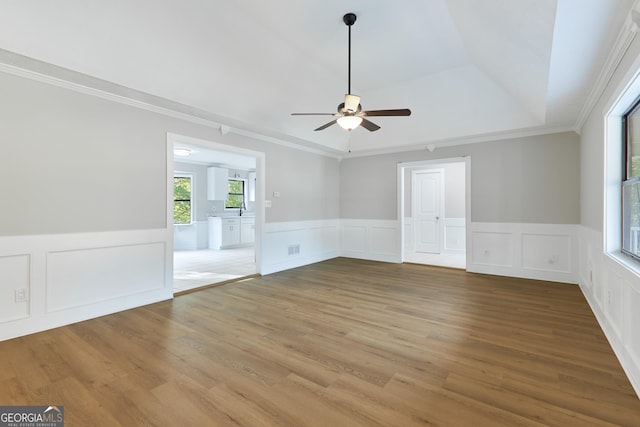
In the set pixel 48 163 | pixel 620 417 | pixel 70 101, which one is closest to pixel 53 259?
pixel 48 163

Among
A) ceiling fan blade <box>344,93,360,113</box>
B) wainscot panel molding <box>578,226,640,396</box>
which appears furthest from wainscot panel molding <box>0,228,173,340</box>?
wainscot panel molding <box>578,226,640,396</box>

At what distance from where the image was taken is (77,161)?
3213mm

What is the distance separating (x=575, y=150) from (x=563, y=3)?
3788mm

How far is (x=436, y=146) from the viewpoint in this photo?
5.93 m

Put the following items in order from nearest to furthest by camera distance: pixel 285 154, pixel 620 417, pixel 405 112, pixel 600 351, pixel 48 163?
pixel 620 417 → pixel 600 351 → pixel 48 163 → pixel 405 112 → pixel 285 154

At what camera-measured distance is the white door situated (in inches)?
314

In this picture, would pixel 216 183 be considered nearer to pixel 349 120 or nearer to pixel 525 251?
pixel 349 120

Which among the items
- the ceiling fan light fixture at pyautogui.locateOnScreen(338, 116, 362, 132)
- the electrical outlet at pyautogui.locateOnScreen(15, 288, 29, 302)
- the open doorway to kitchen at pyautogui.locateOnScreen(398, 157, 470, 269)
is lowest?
the electrical outlet at pyautogui.locateOnScreen(15, 288, 29, 302)

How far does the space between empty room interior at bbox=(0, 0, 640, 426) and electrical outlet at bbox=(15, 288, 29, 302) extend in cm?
5

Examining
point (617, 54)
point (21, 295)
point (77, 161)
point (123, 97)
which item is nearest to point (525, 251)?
point (617, 54)

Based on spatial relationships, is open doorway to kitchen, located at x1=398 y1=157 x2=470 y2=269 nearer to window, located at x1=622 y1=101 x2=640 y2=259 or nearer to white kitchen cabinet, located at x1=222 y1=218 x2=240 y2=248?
window, located at x1=622 y1=101 x2=640 y2=259

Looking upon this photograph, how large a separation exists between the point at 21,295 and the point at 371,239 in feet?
19.0

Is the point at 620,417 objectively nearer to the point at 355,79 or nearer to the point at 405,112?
the point at 405,112

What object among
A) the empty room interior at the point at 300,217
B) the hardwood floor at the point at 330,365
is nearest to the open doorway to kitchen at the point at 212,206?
the empty room interior at the point at 300,217
